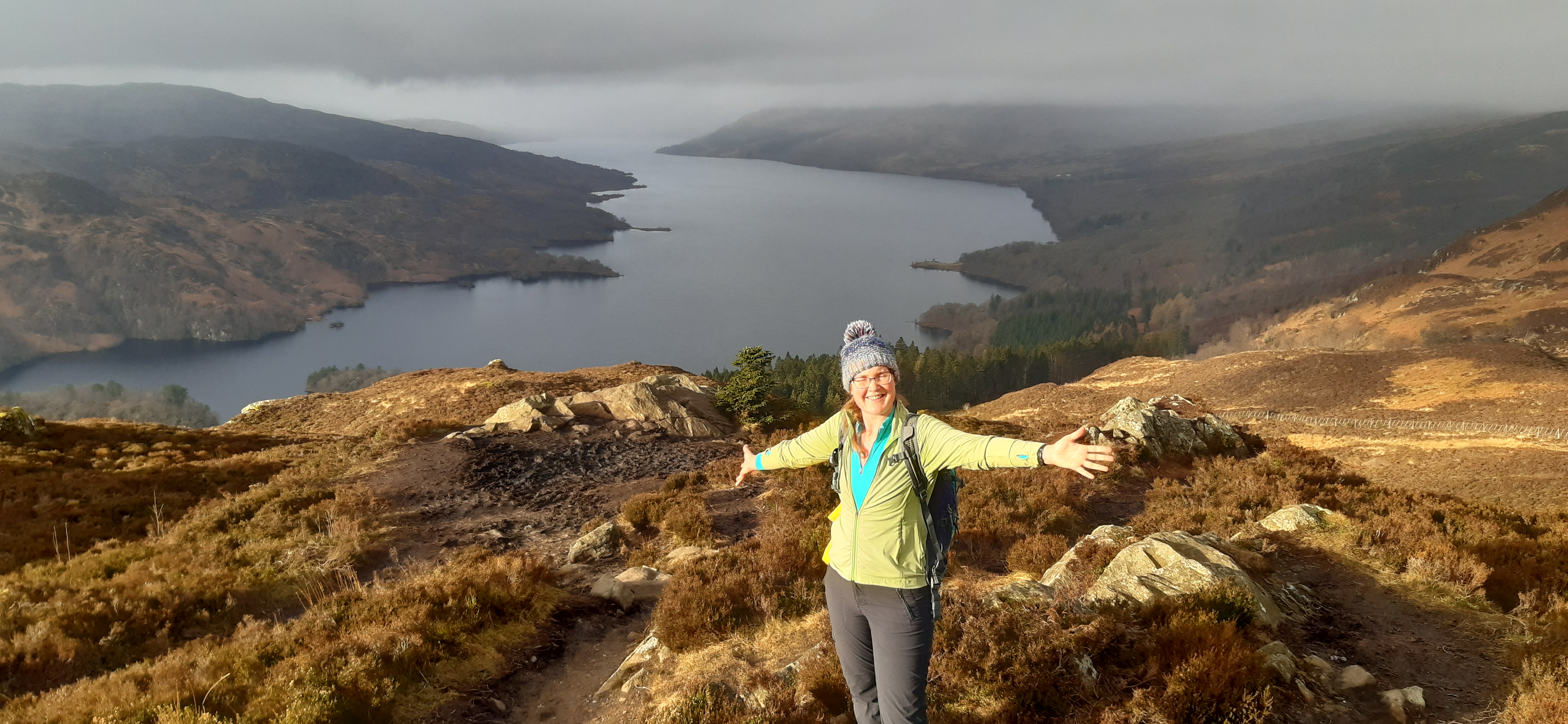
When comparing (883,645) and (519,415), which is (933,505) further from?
(519,415)

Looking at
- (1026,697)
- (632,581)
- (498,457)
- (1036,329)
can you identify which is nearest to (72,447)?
(498,457)

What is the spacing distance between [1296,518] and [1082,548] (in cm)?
423

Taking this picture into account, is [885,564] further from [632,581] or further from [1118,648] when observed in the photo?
[632,581]

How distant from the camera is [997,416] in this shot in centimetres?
4103

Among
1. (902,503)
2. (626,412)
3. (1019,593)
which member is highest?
(902,503)

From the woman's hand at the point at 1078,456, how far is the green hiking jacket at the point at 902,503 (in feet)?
0.27

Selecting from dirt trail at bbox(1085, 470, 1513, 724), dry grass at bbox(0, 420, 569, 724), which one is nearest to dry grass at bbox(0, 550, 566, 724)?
dry grass at bbox(0, 420, 569, 724)

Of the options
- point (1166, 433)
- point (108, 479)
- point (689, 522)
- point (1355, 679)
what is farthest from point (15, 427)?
point (1166, 433)

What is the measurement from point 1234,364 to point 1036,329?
111431mm

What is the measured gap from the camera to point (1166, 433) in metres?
17.1

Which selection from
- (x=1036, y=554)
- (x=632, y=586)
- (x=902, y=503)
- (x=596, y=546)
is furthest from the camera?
(x=596, y=546)

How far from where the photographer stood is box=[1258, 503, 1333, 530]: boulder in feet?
Answer: 32.7

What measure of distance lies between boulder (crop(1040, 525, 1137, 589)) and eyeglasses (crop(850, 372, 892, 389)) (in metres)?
4.58

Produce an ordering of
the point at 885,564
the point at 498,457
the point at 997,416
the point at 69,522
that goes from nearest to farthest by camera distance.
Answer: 1. the point at 885,564
2. the point at 69,522
3. the point at 498,457
4. the point at 997,416
